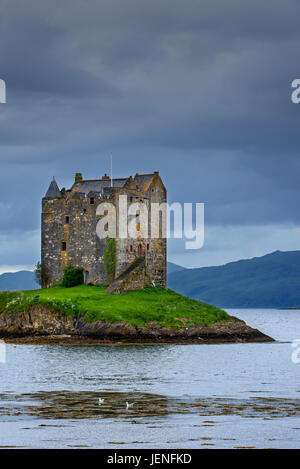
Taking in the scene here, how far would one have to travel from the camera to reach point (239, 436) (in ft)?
98.1

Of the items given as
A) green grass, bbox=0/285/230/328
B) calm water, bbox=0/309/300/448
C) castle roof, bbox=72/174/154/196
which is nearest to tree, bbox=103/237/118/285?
green grass, bbox=0/285/230/328

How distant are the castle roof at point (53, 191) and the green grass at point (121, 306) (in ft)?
41.0

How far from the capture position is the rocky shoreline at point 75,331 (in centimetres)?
7781

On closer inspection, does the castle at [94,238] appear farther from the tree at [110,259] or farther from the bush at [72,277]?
the bush at [72,277]

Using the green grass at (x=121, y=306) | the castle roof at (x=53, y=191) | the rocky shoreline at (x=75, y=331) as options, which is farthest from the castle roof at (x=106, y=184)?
the rocky shoreline at (x=75, y=331)

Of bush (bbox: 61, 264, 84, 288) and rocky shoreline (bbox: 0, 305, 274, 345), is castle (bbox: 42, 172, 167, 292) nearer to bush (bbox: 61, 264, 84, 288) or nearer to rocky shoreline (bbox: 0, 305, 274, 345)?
bush (bbox: 61, 264, 84, 288)

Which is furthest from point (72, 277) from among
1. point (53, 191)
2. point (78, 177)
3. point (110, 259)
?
point (78, 177)

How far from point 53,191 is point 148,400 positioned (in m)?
62.7

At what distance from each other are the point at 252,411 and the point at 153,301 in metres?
53.5

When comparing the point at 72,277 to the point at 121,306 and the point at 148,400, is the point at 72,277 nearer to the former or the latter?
the point at 121,306

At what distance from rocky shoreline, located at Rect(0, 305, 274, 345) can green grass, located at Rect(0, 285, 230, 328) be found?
68 centimetres
